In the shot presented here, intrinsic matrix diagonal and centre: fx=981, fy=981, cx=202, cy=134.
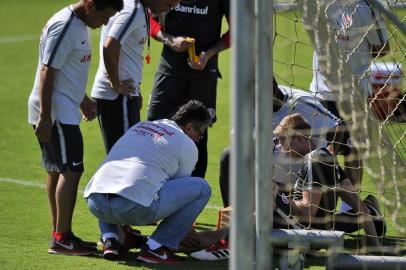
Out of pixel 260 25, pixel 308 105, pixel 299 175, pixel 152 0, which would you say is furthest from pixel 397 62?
pixel 260 25

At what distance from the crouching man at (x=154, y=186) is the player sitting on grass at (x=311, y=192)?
34 centimetres

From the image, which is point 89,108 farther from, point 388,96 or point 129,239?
point 388,96

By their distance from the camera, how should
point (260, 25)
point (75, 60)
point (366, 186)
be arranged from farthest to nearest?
point (366, 186)
point (75, 60)
point (260, 25)

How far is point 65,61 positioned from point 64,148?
599mm

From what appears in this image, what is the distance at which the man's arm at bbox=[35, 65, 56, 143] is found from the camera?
6590 mm

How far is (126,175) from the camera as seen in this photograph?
6.38 m

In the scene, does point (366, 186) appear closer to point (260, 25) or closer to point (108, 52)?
point (108, 52)

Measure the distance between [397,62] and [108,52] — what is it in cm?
224

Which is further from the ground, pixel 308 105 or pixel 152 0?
pixel 152 0

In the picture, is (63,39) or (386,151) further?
(63,39)

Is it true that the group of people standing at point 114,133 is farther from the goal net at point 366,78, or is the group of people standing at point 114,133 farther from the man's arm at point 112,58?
the goal net at point 366,78

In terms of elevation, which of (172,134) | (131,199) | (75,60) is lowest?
(131,199)

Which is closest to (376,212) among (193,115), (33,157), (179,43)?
(193,115)

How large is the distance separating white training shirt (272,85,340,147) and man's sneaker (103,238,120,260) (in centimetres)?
139
